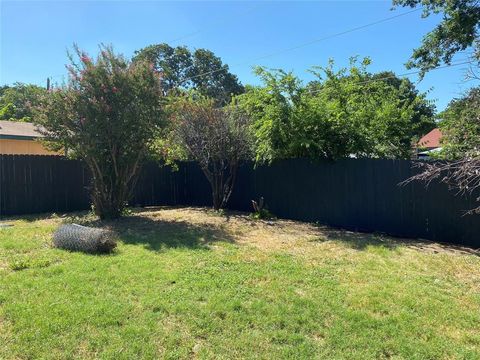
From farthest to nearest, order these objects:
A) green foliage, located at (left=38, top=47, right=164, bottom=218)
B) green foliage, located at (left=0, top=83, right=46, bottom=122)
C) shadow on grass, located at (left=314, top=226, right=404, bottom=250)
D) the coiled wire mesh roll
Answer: green foliage, located at (left=0, top=83, right=46, bottom=122) → green foliage, located at (left=38, top=47, right=164, bottom=218) → shadow on grass, located at (left=314, top=226, right=404, bottom=250) → the coiled wire mesh roll

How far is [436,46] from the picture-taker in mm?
9633

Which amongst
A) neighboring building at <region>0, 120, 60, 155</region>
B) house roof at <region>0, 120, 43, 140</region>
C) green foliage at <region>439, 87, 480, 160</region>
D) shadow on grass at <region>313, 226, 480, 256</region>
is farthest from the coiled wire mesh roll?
neighboring building at <region>0, 120, 60, 155</region>

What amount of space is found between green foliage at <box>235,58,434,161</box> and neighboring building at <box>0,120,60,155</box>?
844 cm

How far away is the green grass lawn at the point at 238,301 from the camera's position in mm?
3305

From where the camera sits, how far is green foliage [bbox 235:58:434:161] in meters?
9.34

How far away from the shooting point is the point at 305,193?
1005 cm

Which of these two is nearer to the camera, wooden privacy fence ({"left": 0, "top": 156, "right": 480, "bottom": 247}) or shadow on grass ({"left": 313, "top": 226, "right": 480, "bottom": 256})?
shadow on grass ({"left": 313, "top": 226, "right": 480, "bottom": 256})

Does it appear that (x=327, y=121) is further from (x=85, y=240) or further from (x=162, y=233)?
(x=85, y=240)

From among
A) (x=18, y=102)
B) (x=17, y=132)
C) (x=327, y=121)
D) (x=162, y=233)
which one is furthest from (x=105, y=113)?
(x=18, y=102)

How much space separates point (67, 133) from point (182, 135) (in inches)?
121

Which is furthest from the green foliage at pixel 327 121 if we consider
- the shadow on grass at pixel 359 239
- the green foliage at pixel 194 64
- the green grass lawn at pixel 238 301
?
the green foliage at pixel 194 64

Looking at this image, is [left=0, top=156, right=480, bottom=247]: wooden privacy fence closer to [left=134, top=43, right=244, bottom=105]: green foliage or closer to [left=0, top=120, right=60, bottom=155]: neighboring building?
[left=0, top=120, right=60, bottom=155]: neighboring building

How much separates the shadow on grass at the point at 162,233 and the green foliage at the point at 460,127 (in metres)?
4.63

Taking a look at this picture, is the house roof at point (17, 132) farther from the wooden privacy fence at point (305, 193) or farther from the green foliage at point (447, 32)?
the green foliage at point (447, 32)
